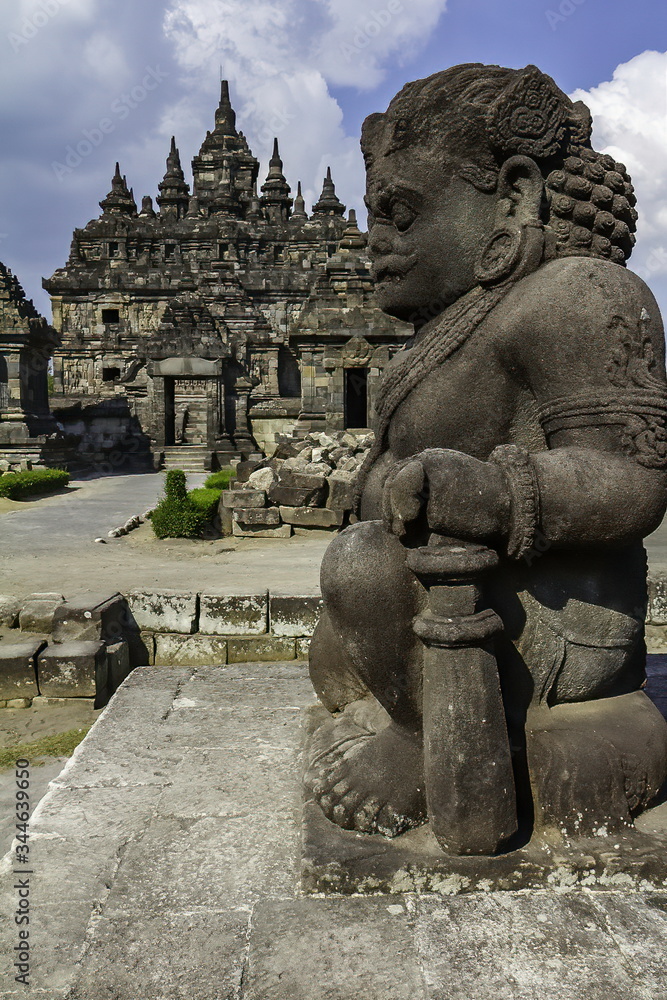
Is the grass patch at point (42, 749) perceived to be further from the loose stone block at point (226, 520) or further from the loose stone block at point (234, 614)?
the loose stone block at point (226, 520)

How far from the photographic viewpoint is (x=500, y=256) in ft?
7.78

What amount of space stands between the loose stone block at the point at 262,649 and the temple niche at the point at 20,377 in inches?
671

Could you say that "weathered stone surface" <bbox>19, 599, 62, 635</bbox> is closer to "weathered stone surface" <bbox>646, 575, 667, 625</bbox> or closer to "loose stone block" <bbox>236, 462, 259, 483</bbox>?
"weathered stone surface" <bbox>646, 575, 667, 625</bbox>

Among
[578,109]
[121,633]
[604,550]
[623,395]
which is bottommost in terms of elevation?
[121,633]

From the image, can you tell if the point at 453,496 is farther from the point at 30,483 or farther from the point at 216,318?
the point at 216,318

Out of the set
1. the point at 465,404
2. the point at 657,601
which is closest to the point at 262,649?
the point at 657,601

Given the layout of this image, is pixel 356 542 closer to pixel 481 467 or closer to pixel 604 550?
pixel 481 467

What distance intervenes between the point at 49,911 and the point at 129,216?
5014 centimetres

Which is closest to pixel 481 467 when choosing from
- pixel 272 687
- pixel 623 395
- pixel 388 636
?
pixel 623 395

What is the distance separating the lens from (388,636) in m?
2.25

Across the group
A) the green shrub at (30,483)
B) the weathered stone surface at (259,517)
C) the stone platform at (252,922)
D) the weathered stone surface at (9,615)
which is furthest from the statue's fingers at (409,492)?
the green shrub at (30,483)

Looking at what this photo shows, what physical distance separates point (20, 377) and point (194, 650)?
18628mm

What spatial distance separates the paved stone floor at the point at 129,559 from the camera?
6848mm

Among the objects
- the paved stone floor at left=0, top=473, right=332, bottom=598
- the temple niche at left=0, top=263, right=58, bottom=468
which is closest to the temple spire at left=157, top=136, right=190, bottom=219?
the temple niche at left=0, top=263, right=58, bottom=468
